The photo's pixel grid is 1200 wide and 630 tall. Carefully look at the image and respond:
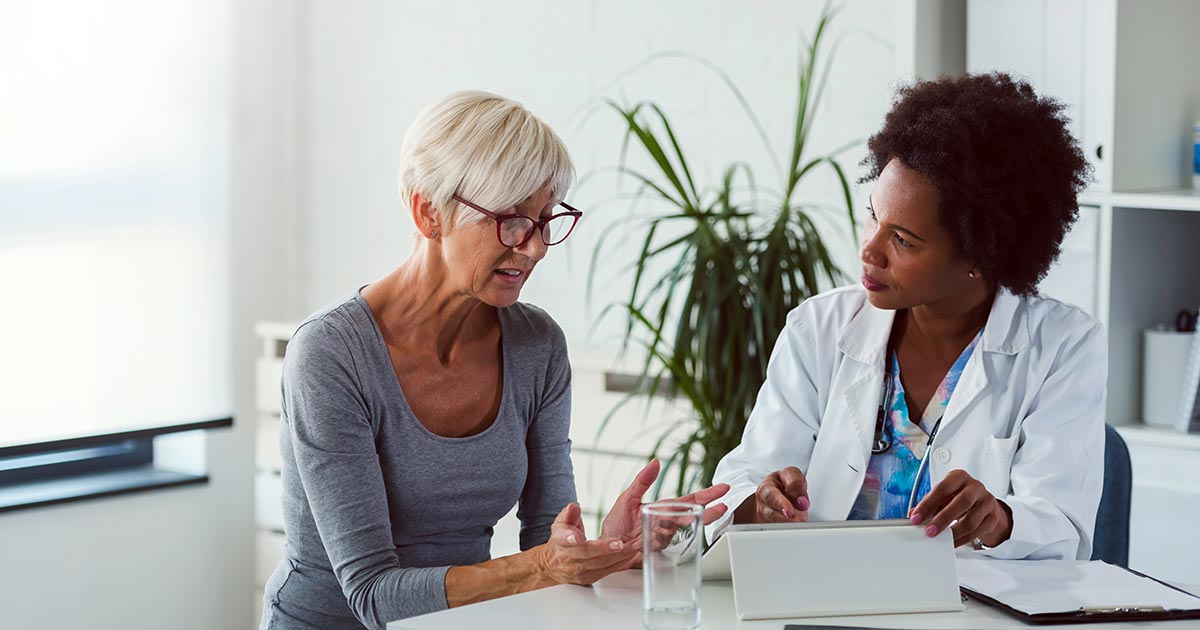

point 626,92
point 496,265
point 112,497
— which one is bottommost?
point 112,497

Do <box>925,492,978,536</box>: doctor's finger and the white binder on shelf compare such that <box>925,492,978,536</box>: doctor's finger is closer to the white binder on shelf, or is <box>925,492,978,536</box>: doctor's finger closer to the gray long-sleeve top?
the white binder on shelf

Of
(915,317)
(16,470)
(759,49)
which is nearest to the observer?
(915,317)

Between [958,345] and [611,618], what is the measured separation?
0.82m

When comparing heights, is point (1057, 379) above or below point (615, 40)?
below

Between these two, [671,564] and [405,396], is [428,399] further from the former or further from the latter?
[671,564]

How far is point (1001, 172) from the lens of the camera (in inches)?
79.3

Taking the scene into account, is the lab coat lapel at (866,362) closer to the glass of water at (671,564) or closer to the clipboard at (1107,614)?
the clipboard at (1107,614)

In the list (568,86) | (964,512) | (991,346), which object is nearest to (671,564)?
(964,512)

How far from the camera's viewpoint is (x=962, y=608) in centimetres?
158

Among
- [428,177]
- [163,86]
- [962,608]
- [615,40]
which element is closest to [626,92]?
[615,40]

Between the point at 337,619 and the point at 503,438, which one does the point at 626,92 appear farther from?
the point at 337,619

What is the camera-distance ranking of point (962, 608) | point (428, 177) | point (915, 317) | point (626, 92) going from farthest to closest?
1. point (626, 92)
2. point (915, 317)
3. point (428, 177)
4. point (962, 608)

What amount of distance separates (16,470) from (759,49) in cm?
216

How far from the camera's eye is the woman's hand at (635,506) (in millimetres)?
1711
